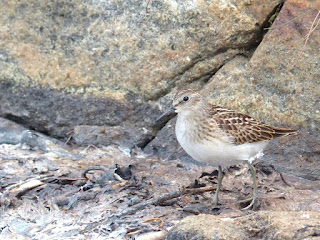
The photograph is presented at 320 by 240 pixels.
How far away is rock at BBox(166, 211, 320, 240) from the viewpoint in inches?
182

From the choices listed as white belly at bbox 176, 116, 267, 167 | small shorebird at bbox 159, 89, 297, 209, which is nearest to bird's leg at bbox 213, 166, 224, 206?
small shorebird at bbox 159, 89, 297, 209

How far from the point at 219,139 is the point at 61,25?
103 inches

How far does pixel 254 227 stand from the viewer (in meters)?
4.84

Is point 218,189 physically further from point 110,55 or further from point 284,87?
point 110,55

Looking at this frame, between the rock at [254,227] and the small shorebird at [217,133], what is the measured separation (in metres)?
1.22

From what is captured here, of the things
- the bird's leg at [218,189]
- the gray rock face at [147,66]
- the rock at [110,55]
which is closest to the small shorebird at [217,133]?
the bird's leg at [218,189]

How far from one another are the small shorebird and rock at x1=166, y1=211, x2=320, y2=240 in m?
1.22

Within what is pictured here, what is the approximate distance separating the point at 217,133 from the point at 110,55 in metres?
1.93

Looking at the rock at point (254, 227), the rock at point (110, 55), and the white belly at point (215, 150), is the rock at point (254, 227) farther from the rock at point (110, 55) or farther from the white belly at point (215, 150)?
the rock at point (110, 55)

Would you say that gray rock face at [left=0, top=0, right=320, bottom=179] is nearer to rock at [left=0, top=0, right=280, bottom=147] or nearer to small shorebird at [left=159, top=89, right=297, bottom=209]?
rock at [left=0, top=0, right=280, bottom=147]

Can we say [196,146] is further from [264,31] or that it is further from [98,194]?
[264,31]

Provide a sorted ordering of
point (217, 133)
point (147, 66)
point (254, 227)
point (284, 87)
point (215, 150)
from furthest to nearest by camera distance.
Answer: point (147, 66) → point (284, 87) → point (217, 133) → point (215, 150) → point (254, 227)

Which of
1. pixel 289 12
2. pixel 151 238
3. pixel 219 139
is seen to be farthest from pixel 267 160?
pixel 151 238

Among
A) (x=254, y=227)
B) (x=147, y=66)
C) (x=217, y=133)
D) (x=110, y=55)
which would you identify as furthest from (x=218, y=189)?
(x=110, y=55)
